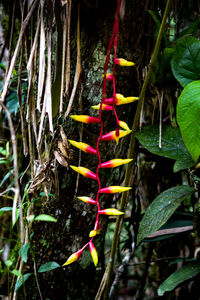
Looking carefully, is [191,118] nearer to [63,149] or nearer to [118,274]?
[63,149]

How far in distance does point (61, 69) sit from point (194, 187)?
1.72 ft

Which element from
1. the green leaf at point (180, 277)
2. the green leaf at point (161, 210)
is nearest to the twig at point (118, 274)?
the green leaf at point (180, 277)

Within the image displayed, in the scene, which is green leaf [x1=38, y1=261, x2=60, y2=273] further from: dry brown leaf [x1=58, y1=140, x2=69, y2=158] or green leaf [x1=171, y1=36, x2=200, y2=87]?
green leaf [x1=171, y1=36, x2=200, y2=87]

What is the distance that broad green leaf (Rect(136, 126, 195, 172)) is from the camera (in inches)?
30.9

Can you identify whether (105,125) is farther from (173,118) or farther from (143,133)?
(173,118)

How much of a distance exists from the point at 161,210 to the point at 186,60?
432 millimetres

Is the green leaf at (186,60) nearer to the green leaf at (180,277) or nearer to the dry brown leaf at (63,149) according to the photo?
the dry brown leaf at (63,149)

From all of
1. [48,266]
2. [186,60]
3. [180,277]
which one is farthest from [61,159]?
[180,277]

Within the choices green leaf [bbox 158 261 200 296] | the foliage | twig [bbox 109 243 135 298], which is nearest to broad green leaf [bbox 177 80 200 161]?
the foliage

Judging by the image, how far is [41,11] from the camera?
28.5 inches

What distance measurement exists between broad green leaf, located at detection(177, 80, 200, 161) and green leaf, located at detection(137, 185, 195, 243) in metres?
0.19

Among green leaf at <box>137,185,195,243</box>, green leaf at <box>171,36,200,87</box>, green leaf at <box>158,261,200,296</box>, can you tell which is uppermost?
green leaf at <box>171,36,200,87</box>

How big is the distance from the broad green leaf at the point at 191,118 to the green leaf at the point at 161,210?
19 centimetres

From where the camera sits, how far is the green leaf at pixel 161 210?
723 millimetres
